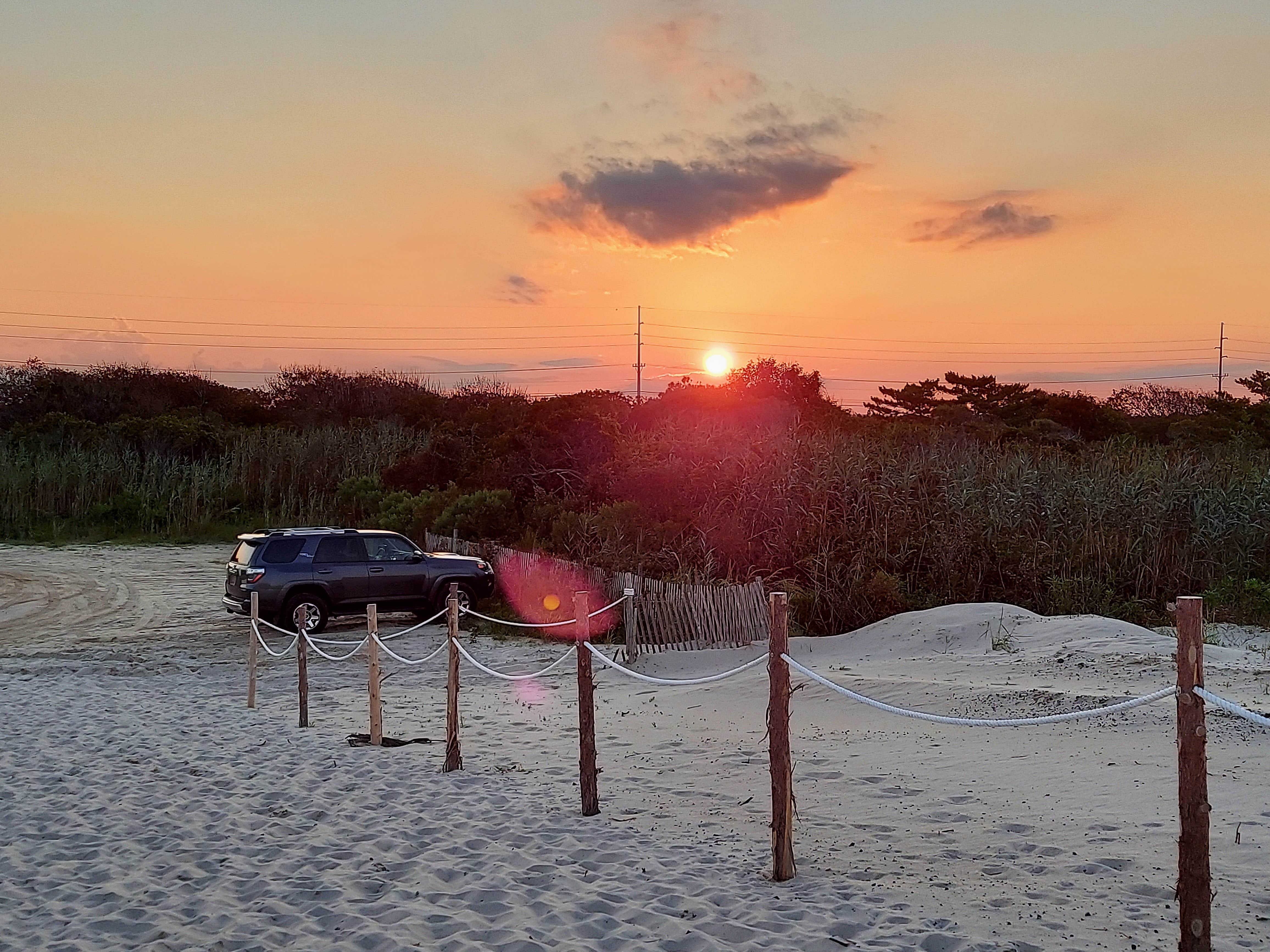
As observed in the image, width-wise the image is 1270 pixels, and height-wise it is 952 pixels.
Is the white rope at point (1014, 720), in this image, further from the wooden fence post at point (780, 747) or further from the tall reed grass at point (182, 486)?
the tall reed grass at point (182, 486)

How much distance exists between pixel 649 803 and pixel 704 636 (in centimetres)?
Result: 645

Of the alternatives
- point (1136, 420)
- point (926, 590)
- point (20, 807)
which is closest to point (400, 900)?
point (20, 807)

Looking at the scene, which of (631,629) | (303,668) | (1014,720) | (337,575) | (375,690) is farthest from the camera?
(337,575)

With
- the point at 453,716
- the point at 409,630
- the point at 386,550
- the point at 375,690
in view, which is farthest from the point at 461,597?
the point at 453,716

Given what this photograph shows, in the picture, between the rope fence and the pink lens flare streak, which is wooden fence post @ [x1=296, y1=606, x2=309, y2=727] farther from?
the pink lens flare streak

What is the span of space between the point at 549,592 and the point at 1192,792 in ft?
42.4

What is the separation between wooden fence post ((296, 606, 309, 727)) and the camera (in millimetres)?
10180

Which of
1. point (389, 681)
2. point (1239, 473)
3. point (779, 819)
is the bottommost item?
point (389, 681)

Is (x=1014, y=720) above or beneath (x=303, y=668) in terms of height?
above

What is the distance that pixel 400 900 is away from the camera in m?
5.38

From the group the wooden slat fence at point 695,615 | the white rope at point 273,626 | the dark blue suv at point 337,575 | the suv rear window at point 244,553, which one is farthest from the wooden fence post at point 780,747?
the suv rear window at point 244,553

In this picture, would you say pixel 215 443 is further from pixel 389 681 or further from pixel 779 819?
pixel 779 819

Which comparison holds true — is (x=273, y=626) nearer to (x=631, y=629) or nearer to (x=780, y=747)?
(x=631, y=629)

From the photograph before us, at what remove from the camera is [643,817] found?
22.5 ft
